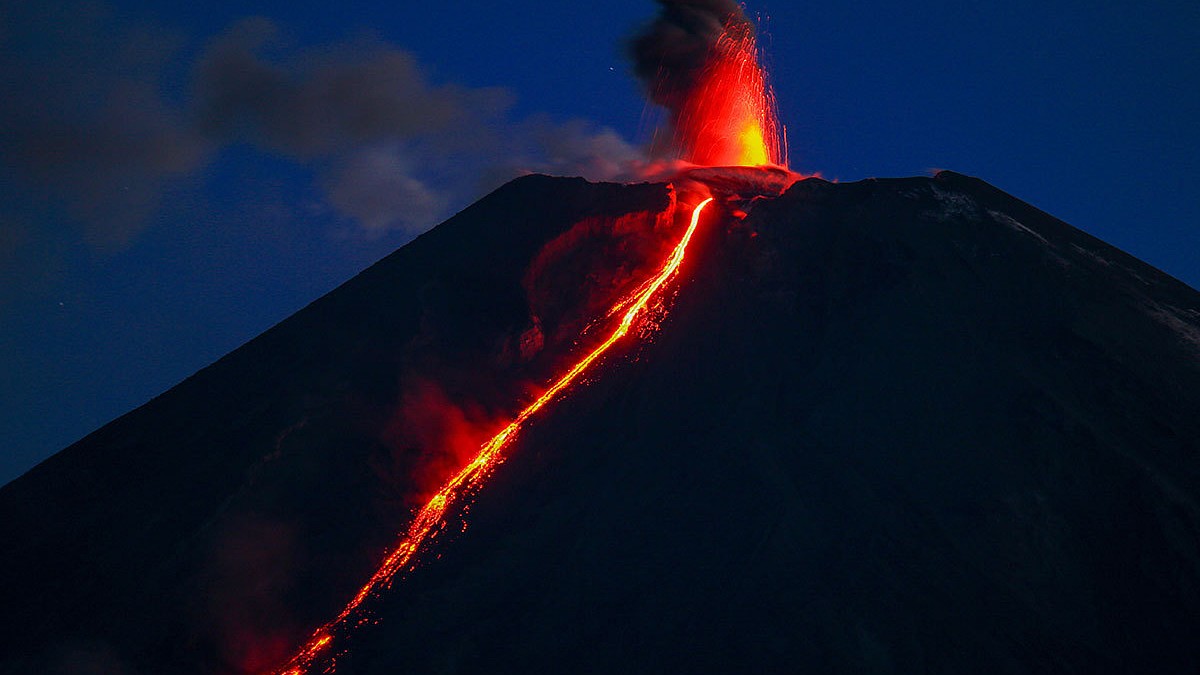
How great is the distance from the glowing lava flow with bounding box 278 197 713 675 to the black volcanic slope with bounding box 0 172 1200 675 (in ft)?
1.53

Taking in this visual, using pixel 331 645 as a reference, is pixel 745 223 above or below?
above

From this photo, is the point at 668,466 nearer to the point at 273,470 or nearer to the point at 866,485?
the point at 866,485

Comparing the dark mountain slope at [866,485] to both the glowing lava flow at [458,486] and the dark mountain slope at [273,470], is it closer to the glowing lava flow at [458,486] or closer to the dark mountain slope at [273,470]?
the glowing lava flow at [458,486]

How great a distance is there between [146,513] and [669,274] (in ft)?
40.6

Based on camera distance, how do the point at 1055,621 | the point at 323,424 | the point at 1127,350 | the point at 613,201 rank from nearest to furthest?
the point at 1055,621
the point at 1127,350
the point at 323,424
the point at 613,201

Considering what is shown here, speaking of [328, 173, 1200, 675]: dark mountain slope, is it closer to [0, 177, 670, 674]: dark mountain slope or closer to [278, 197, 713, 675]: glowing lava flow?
[278, 197, 713, 675]: glowing lava flow

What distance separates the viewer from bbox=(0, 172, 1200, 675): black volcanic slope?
1475 centimetres

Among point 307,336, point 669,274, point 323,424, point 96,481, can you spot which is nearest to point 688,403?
point 669,274

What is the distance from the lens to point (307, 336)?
2445 cm

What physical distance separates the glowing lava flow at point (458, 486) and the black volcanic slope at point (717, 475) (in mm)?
465

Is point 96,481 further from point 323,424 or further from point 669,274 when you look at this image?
point 669,274

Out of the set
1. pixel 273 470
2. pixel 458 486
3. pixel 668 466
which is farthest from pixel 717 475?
pixel 273 470

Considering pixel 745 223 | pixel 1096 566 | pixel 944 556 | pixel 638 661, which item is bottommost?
pixel 1096 566

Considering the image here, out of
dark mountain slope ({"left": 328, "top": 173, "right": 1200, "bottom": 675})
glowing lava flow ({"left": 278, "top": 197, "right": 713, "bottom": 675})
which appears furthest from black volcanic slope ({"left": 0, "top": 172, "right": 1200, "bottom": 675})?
glowing lava flow ({"left": 278, "top": 197, "right": 713, "bottom": 675})
